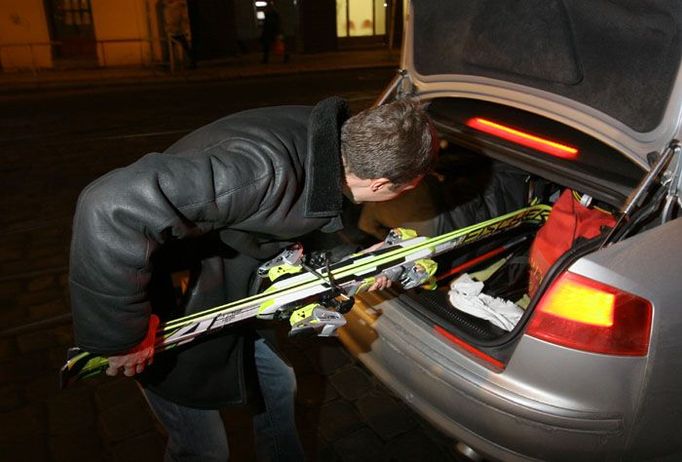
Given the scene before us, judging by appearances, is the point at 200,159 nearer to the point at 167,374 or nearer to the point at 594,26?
the point at 167,374

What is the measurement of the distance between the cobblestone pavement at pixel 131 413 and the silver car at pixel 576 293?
15.9 inches

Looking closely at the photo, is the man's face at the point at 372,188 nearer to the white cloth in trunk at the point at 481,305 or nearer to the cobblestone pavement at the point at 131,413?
the white cloth in trunk at the point at 481,305

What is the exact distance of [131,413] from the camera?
111 inches

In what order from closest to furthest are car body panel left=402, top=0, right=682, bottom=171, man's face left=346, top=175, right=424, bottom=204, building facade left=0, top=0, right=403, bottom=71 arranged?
man's face left=346, top=175, right=424, bottom=204 → car body panel left=402, top=0, right=682, bottom=171 → building facade left=0, top=0, right=403, bottom=71

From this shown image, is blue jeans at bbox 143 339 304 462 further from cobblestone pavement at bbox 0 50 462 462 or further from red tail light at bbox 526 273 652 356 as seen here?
red tail light at bbox 526 273 652 356

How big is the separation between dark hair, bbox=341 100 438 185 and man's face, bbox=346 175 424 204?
0.12 ft

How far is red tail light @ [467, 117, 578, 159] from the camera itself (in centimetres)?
274

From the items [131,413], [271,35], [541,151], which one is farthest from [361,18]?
[131,413]

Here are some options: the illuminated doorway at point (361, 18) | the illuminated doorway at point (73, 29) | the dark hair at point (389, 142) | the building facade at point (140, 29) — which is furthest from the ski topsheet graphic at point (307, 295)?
the illuminated doorway at point (361, 18)

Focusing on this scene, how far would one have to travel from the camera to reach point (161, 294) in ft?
6.38

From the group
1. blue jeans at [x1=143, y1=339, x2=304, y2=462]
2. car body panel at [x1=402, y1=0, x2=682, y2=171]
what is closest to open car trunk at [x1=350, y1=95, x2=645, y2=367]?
car body panel at [x1=402, y1=0, x2=682, y2=171]

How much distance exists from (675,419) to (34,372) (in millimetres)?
2969

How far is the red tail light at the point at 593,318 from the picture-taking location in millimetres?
1856

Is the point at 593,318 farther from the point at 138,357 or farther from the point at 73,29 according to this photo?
the point at 73,29
